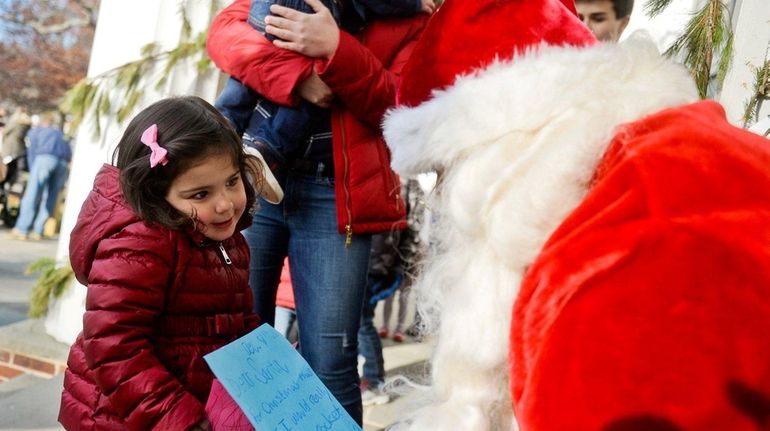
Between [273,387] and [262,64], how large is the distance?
89 cm

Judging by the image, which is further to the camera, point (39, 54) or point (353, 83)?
point (39, 54)

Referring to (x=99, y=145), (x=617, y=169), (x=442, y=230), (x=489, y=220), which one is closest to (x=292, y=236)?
(x=442, y=230)

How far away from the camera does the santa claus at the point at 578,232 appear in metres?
0.82

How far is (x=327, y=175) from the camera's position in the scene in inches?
75.4

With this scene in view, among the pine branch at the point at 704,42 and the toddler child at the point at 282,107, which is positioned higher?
the pine branch at the point at 704,42

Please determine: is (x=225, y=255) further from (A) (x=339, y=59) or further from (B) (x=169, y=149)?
(A) (x=339, y=59)

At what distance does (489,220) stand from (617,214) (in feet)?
0.70

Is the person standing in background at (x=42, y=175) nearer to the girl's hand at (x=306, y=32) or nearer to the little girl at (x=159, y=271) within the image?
the girl's hand at (x=306, y=32)

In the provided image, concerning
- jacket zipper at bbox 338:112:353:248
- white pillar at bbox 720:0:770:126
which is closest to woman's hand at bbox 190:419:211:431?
jacket zipper at bbox 338:112:353:248

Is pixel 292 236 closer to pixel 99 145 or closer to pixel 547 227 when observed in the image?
pixel 547 227

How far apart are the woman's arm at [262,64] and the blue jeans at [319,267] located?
231 mm

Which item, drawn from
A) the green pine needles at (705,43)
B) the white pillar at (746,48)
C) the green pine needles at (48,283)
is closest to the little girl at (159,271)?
the green pine needles at (705,43)

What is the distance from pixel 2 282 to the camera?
5668 mm

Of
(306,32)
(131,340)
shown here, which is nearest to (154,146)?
(131,340)
